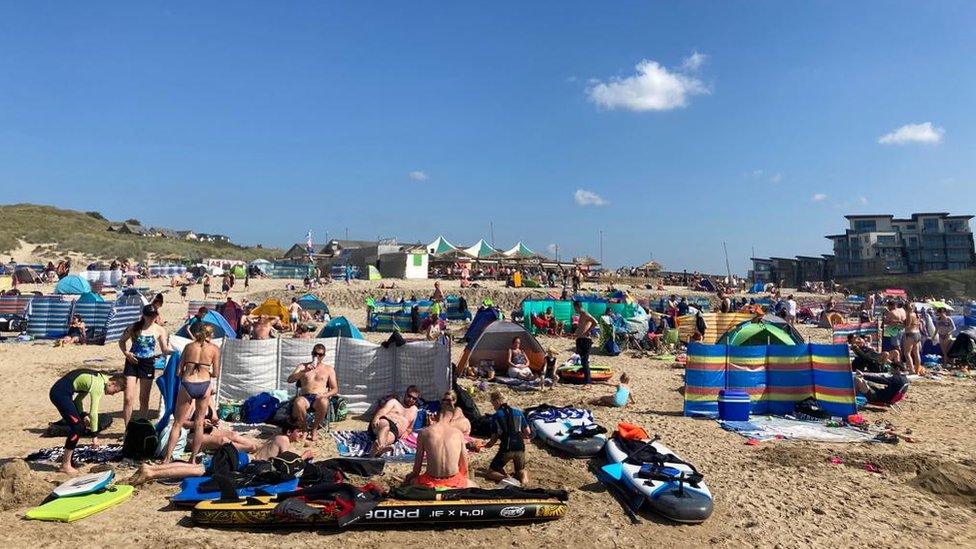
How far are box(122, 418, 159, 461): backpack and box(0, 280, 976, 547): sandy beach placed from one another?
0.34m

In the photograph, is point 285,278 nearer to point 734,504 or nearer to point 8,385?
point 8,385

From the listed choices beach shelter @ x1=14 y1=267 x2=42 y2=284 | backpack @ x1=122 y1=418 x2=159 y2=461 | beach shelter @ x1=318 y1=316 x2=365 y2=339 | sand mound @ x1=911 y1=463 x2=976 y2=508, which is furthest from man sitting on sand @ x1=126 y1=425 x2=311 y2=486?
beach shelter @ x1=14 y1=267 x2=42 y2=284

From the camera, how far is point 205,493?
17.4ft

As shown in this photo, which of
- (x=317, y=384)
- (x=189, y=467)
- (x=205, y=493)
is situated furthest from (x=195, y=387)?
(x=317, y=384)

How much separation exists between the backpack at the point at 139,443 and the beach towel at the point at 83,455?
160mm

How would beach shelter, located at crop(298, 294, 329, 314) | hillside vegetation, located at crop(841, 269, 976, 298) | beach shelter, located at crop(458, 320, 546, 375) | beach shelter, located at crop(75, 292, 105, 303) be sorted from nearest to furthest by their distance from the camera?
beach shelter, located at crop(458, 320, 546, 375) < beach shelter, located at crop(75, 292, 105, 303) < beach shelter, located at crop(298, 294, 329, 314) < hillside vegetation, located at crop(841, 269, 976, 298)

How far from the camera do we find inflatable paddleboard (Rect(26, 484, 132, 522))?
4.81 m

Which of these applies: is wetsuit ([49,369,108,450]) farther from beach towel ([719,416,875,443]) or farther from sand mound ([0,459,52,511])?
beach towel ([719,416,875,443])

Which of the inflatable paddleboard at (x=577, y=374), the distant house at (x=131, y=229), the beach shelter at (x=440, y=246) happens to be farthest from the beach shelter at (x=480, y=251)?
the distant house at (x=131, y=229)

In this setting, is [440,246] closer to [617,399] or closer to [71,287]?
[71,287]

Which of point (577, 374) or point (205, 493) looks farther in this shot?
point (577, 374)

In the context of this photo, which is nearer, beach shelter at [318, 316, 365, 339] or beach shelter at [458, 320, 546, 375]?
beach shelter at [458, 320, 546, 375]

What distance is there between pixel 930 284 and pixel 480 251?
4141cm

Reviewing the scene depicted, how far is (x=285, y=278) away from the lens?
42812mm
